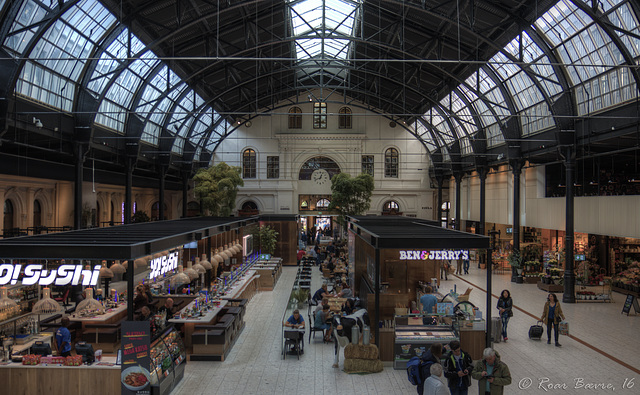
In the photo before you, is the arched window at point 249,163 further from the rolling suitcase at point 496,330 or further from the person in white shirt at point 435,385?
the person in white shirt at point 435,385

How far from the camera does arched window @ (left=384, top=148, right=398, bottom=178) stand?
127 ft

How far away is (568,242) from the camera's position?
17.6m

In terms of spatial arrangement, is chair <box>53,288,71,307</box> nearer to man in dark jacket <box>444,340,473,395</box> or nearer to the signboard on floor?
man in dark jacket <box>444,340,473,395</box>

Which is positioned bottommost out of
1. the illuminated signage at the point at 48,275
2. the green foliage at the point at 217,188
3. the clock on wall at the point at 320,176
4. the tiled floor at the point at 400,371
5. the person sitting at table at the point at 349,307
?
the tiled floor at the point at 400,371

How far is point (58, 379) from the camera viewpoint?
301 inches

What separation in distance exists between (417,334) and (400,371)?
866 mm

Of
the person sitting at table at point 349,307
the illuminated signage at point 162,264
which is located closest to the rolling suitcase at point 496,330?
the person sitting at table at point 349,307

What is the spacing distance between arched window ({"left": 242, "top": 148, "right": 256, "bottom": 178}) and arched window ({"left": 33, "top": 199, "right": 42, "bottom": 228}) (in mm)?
17827

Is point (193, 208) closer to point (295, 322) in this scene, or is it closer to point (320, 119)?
point (320, 119)

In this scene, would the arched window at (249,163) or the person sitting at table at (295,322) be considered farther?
the arched window at (249,163)

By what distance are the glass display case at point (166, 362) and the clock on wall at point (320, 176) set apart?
2929 cm

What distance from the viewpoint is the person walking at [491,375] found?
6.59 m

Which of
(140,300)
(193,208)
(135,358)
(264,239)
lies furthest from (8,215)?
(193,208)

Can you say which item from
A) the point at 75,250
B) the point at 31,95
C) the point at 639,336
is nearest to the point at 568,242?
the point at 639,336
